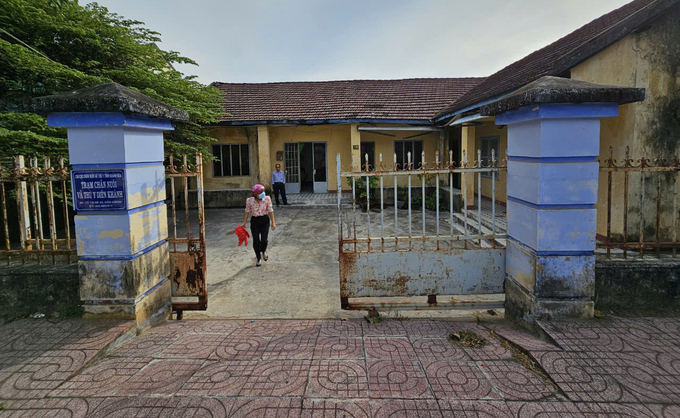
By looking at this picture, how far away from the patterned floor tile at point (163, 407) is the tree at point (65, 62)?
4.58 m

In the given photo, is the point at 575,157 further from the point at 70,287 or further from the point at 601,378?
the point at 70,287

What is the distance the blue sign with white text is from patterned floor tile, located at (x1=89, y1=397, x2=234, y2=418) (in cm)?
162

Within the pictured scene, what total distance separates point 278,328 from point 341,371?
3.25ft

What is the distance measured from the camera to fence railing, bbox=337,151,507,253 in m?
3.60

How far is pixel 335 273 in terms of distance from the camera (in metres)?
5.86

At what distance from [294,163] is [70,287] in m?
11.6

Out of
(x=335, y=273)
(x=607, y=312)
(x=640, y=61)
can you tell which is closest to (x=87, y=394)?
(x=335, y=273)

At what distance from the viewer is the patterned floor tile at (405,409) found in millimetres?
2213

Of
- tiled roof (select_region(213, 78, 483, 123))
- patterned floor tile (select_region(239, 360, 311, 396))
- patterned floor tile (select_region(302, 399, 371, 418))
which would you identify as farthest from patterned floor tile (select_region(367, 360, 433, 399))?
tiled roof (select_region(213, 78, 483, 123))

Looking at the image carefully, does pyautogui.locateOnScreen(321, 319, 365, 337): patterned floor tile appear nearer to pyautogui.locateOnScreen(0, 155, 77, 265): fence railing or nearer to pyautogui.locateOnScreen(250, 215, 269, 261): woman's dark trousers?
pyautogui.locateOnScreen(0, 155, 77, 265): fence railing

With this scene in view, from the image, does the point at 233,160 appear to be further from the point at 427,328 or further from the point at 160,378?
the point at 160,378

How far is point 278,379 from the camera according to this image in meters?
2.57

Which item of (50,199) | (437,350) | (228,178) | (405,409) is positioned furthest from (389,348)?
(228,178)

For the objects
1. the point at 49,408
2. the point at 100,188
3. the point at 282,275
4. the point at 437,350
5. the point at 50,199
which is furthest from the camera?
the point at 282,275
